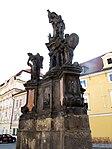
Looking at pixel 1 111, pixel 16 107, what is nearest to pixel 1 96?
pixel 1 111

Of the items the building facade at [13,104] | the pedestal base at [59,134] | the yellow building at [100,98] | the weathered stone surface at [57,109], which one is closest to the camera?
the pedestal base at [59,134]

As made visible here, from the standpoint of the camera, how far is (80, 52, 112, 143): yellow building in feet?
59.9

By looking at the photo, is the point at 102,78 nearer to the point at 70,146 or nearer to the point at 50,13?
the point at 50,13

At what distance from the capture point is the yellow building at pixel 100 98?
59.9 feet

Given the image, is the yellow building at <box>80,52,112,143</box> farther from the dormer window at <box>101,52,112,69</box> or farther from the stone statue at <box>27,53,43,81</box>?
the stone statue at <box>27,53,43,81</box>

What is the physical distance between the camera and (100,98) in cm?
1978

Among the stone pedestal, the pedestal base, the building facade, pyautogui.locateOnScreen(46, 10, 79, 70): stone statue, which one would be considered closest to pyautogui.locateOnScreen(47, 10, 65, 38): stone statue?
pyautogui.locateOnScreen(46, 10, 79, 70): stone statue

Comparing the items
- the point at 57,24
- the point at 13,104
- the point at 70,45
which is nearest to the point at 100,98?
the point at 57,24

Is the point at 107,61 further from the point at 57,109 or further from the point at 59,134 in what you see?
the point at 59,134

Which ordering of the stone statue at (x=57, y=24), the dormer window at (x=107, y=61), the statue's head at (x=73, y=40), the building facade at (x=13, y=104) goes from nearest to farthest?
the statue's head at (x=73, y=40), the stone statue at (x=57, y=24), the dormer window at (x=107, y=61), the building facade at (x=13, y=104)

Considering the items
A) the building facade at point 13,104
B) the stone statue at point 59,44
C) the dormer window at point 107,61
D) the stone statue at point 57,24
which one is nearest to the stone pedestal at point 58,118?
the stone statue at point 59,44

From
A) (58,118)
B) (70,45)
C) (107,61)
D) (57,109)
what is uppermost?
(107,61)

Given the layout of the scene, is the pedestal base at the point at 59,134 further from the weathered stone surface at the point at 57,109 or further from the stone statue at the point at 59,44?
the stone statue at the point at 59,44

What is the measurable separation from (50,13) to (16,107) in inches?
1083
